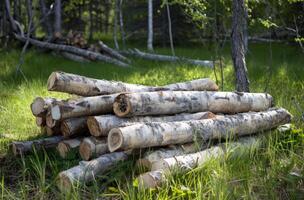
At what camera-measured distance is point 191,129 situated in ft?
17.3

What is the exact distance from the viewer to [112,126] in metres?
5.28

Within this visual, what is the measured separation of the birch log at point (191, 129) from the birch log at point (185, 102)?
0.79ft

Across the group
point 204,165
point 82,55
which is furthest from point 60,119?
point 82,55

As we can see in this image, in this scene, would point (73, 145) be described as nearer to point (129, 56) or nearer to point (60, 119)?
point (60, 119)

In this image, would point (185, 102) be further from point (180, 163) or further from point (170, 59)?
point (170, 59)

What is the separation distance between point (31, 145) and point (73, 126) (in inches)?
24.5

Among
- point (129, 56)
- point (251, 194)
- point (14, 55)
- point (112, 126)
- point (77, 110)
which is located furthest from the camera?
point (129, 56)

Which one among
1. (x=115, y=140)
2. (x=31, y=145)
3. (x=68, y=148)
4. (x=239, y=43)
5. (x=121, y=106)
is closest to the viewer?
(x=115, y=140)

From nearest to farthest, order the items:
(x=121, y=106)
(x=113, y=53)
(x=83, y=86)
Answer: (x=121, y=106), (x=83, y=86), (x=113, y=53)

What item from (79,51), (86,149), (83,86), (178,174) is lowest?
(178,174)

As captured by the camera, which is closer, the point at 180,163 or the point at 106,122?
the point at 180,163

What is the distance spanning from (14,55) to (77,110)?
11691 mm

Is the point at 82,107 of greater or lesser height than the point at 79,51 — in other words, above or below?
below

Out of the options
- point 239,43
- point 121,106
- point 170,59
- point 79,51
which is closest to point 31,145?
point 121,106
